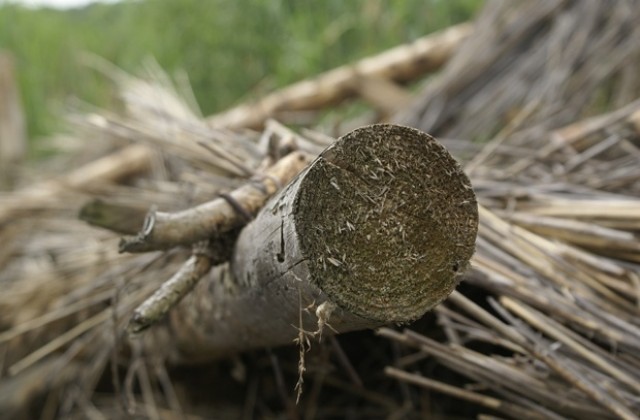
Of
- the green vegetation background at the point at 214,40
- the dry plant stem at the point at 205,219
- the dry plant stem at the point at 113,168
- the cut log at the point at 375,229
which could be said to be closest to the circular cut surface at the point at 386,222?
the cut log at the point at 375,229

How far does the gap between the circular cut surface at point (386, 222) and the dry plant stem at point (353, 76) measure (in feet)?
7.85

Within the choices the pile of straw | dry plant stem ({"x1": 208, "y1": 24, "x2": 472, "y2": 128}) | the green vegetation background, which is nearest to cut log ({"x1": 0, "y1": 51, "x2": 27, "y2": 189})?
the green vegetation background

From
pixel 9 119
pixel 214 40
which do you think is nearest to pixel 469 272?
pixel 9 119

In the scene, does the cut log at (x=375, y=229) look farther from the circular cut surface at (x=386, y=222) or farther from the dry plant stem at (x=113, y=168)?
the dry plant stem at (x=113, y=168)

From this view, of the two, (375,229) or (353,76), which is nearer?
(375,229)

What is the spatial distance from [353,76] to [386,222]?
248cm

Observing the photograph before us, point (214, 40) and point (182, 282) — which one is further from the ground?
point (214, 40)

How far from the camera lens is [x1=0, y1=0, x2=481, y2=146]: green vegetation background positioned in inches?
163

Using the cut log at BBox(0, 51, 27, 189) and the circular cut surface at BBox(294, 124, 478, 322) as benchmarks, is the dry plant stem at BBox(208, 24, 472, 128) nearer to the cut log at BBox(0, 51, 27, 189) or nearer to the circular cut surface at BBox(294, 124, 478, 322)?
the cut log at BBox(0, 51, 27, 189)

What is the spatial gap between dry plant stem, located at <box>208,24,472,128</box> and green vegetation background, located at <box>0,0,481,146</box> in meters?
0.26

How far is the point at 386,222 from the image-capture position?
2.65ft

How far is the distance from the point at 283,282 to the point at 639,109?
3.66ft

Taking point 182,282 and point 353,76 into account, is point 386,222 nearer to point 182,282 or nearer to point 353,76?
point 182,282

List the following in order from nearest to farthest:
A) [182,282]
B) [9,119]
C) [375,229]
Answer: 1. [375,229]
2. [182,282]
3. [9,119]
